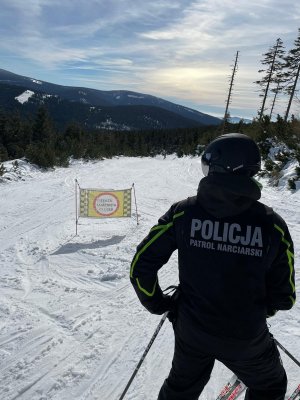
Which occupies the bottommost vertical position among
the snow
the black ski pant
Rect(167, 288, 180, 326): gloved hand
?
the snow

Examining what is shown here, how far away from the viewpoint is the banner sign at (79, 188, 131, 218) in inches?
371

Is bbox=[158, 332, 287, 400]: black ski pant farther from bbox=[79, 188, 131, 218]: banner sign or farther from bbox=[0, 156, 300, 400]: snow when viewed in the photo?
bbox=[79, 188, 131, 218]: banner sign

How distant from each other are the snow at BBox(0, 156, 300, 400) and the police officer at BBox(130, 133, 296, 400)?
163 cm

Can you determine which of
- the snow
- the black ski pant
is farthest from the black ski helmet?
the snow

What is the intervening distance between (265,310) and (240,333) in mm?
223

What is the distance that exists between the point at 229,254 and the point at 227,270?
0.29 feet

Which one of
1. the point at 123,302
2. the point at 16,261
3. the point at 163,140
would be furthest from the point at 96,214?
the point at 163,140

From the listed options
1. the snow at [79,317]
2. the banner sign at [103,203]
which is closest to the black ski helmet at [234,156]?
the snow at [79,317]

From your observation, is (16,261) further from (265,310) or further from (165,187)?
(165,187)

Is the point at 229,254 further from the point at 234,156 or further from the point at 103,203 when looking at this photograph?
the point at 103,203

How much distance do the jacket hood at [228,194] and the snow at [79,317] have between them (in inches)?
95.2

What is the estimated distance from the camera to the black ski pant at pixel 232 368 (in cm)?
215

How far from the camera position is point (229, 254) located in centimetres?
201

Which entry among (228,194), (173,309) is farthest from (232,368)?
(228,194)
